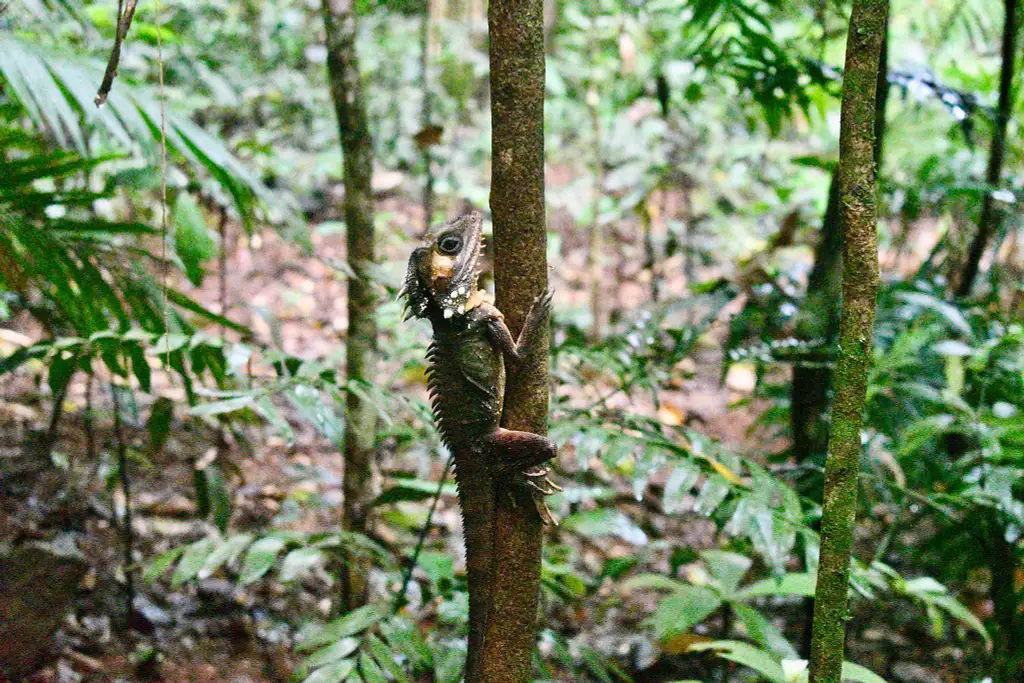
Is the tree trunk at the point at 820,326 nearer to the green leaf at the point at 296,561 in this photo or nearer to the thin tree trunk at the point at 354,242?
the thin tree trunk at the point at 354,242

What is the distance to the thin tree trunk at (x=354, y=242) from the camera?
3.21m

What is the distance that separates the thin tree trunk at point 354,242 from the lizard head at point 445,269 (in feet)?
2.67

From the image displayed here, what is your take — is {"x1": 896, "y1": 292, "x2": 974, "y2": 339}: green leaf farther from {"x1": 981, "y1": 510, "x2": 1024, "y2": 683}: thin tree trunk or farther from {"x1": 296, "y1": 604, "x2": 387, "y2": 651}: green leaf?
{"x1": 296, "y1": 604, "x2": 387, "y2": 651}: green leaf

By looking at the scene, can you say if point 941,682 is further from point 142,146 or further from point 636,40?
point 636,40

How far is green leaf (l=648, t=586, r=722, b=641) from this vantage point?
10.2 feet

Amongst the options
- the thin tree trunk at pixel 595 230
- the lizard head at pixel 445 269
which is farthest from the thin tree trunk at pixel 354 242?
the thin tree trunk at pixel 595 230

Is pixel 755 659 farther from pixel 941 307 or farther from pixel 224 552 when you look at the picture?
pixel 941 307

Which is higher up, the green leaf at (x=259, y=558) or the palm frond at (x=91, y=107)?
the palm frond at (x=91, y=107)

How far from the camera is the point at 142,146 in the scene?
319cm

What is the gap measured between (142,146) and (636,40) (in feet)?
14.8

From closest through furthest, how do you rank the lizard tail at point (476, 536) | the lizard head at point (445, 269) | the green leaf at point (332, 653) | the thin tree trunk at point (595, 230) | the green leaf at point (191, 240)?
the lizard tail at point (476, 536)
the lizard head at point (445, 269)
the green leaf at point (332, 653)
the green leaf at point (191, 240)
the thin tree trunk at point (595, 230)

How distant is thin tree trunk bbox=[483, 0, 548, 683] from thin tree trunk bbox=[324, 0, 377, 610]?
1274 mm

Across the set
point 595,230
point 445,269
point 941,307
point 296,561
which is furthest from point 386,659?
point 595,230

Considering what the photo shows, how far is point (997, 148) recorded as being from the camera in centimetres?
365
